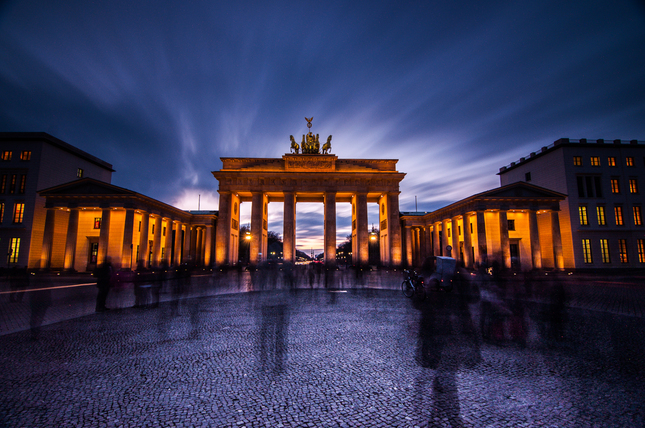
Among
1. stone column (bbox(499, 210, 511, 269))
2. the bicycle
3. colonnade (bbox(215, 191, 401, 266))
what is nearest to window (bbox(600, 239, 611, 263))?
stone column (bbox(499, 210, 511, 269))

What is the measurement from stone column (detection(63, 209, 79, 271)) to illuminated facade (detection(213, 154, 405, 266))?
→ 16628 millimetres

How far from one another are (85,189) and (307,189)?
2769cm

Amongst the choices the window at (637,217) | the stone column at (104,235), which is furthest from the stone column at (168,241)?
the window at (637,217)

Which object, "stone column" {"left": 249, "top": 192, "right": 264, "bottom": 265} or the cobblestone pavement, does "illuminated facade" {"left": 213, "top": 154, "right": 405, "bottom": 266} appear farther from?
the cobblestone pavement

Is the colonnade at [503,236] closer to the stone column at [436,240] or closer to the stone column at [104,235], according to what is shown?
the stone column at [436,240]

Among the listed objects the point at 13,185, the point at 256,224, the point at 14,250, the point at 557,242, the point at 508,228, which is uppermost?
the point at 13,185

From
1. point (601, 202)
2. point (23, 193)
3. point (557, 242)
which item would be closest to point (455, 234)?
point (557, 242)

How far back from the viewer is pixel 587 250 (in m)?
39.2

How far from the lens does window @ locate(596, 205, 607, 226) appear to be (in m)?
39.3

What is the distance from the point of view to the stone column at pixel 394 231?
4569cm

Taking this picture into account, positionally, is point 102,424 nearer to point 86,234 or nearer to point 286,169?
point 286,169

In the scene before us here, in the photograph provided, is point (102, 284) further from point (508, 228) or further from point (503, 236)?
point (508, 228)

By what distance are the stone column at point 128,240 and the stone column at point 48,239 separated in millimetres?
7323

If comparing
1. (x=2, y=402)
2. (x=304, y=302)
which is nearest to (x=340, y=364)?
(x=2, y=402)
